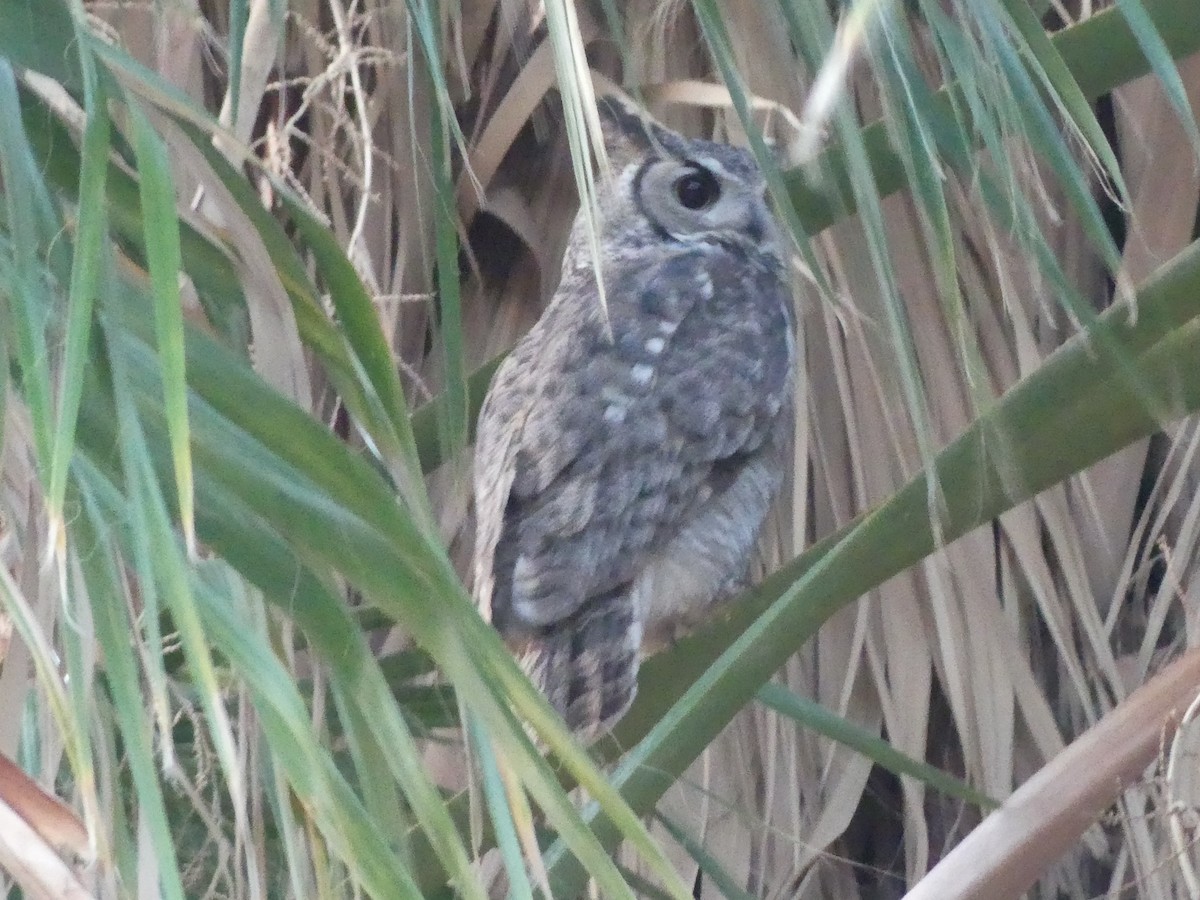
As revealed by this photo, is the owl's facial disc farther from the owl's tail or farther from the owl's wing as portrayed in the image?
the owl's tail

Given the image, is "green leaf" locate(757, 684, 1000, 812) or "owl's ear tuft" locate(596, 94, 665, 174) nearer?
"green leaf" locate(757, 684, 1000, 812)

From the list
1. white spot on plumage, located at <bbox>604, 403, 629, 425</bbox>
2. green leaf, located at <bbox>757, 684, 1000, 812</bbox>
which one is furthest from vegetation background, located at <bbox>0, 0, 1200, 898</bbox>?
white spot on plumage, located at <bbox>604, 403, 629, 425</bbox>

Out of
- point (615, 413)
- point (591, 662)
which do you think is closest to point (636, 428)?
point (615, 413)

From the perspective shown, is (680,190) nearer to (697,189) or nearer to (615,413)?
(697,189)

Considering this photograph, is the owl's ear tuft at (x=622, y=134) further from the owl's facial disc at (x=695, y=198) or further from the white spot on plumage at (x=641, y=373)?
the white spot on plumage at (x=641, y=373)

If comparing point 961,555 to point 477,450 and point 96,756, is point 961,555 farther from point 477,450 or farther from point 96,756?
point 96,756

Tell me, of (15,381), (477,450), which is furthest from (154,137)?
(477,450)
